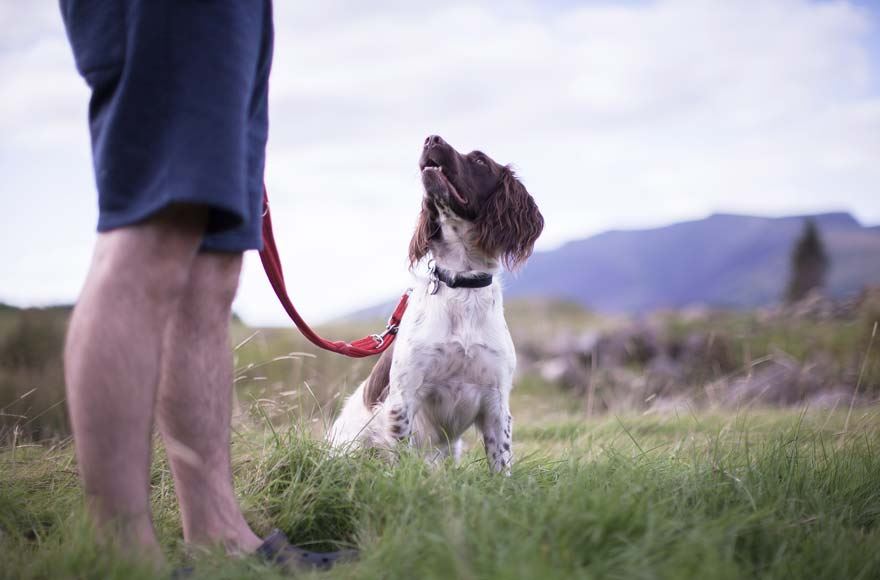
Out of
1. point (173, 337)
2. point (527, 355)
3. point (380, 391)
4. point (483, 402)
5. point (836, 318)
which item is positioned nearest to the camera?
point (173, 337)

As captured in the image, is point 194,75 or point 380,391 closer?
point 194,75

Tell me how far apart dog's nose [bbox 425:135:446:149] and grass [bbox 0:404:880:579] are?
170cm

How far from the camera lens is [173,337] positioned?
1970mm

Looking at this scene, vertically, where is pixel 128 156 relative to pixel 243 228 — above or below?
above

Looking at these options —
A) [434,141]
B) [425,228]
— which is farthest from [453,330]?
[434,141]

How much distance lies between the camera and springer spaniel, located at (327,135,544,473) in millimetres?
3395

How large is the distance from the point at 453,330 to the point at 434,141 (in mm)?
1067

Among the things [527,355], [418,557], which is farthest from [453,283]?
[527,355]

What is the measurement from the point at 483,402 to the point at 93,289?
2164 mm

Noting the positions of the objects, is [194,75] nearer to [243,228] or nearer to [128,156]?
[128,156]

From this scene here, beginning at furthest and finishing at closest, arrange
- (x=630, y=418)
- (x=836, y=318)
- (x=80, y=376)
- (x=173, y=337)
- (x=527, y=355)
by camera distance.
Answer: (x=527, y=355), (x=836, y=318), (x=630, y=418), (x=173, y=337), (x=80, y=376)

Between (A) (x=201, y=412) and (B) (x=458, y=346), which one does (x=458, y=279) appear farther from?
(A) (x=201, y=412)

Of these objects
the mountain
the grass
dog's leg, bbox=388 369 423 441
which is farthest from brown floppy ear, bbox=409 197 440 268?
the mountain

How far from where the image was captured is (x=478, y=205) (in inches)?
152
